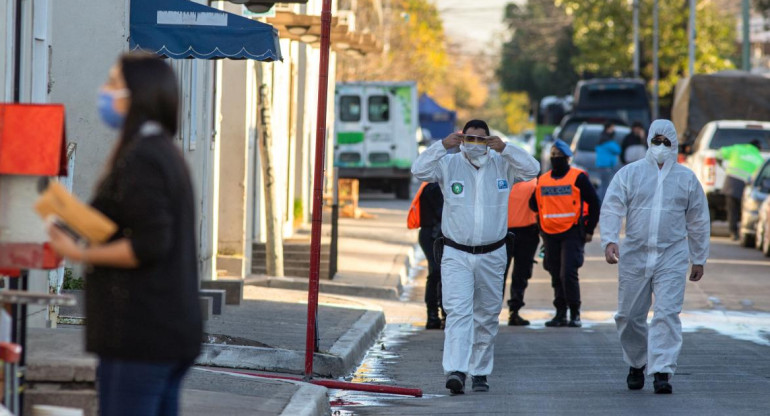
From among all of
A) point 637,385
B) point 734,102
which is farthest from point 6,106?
point 734,102

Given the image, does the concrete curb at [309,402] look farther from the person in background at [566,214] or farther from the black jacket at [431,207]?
the person in background at [566,214]

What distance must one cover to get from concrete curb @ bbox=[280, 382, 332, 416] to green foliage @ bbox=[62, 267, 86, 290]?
3.57 m

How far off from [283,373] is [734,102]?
25.9 meters

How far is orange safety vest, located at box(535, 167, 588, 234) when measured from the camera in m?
14.0

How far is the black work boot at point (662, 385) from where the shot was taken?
32.2 feet

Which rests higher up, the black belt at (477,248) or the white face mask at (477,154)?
the white face mask at (477,154)

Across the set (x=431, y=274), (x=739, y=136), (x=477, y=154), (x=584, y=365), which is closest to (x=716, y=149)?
(x=739, y=136)

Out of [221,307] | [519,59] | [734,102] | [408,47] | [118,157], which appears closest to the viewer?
[118,157]

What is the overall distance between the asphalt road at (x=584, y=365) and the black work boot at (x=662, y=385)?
0.08 metres

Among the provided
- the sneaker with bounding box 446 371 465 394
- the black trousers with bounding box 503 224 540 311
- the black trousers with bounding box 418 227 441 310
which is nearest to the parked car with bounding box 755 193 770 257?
the black trousers with bounding box 503 224 540 311

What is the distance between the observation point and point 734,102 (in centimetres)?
3472

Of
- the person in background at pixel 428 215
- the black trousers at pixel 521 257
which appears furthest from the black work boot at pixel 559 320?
the person in background at pixel 428 215

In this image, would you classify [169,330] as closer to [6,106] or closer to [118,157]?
[118,157]

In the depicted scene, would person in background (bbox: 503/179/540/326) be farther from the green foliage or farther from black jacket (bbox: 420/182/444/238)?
the green foliage
